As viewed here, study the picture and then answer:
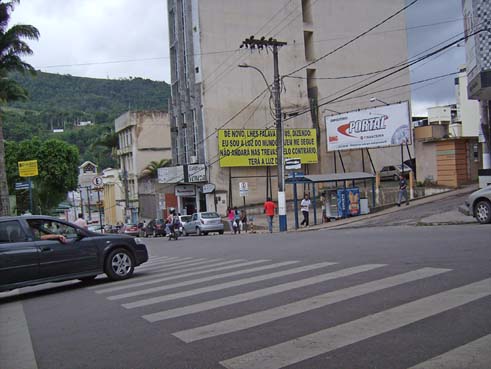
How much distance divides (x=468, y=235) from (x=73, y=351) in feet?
34.4

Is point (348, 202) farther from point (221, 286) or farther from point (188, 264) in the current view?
point (221, 286)

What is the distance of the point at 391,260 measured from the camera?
10.3 meters

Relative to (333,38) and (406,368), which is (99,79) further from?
(406,368)

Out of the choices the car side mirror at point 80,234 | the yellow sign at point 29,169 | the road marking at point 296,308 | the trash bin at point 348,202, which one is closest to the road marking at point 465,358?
the road marking at point 296,308

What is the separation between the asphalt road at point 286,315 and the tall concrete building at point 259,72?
104 ft

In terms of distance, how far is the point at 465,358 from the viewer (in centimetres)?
486

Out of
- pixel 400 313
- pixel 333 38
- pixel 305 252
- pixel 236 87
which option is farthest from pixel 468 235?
pixel 333 38

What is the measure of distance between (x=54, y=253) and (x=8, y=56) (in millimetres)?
21514

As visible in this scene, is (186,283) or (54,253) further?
(54,253)

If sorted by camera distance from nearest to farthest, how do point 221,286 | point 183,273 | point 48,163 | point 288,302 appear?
point 288,302 < point 221,286 < point 183,273 < point 48,163

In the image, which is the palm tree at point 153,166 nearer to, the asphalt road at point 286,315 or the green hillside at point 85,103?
the green hillside at point 85,103

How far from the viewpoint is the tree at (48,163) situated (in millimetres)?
49938

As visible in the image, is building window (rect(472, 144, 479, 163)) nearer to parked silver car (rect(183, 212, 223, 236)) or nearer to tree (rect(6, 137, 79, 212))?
parked silver car (rect(183, 212, 223, 236))

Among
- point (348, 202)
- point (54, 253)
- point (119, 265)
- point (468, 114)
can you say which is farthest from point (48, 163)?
point (468, 114)
